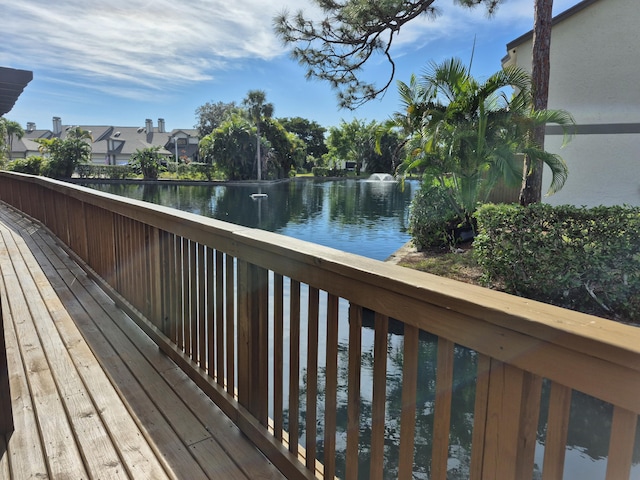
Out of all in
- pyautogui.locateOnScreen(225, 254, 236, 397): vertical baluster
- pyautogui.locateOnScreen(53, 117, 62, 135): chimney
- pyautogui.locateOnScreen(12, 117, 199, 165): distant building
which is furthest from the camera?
pyautogui.locateOnScreen(53, 117, 62, 135): chimney

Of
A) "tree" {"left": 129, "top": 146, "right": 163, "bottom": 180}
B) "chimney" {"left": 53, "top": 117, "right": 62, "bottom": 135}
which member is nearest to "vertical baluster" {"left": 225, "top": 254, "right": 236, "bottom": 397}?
"tree" {"left": 129, "top": 146, "right": 163, "bottom": 180}

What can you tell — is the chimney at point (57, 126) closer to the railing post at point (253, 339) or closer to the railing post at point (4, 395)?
the railing post at point (4, 395)

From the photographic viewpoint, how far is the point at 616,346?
62 centimetres

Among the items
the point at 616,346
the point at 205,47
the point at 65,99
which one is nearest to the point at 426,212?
the point at 616,346

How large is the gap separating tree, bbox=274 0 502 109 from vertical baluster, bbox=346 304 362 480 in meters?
8.39

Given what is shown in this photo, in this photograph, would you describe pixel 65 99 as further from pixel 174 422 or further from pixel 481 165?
pixel 174 422

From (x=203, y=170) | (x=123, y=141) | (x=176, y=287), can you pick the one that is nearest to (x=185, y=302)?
(x=176, y=287)

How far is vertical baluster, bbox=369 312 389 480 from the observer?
43.1 inches

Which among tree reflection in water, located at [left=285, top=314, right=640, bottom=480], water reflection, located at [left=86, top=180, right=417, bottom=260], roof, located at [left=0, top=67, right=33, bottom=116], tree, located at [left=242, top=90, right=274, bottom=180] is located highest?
tree, located at [left=242, top=90, right=274, bottom=180]

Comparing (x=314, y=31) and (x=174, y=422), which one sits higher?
(x=314, y=31)

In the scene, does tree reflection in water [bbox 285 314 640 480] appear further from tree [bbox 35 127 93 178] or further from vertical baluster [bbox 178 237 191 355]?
tree [bbox 35 127 93 178]

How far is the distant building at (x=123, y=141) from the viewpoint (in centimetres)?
4806

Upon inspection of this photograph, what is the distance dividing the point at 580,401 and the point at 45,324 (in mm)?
3886

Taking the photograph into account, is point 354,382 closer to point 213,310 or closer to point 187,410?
point 213,310
